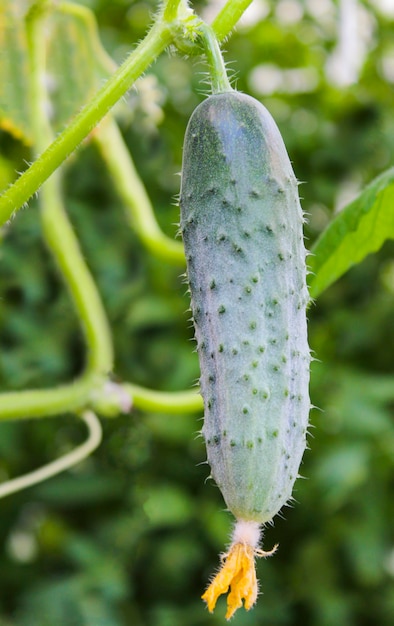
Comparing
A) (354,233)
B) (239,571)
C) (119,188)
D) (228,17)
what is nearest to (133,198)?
(119,188)

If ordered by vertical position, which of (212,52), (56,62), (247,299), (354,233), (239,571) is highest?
(56,62)

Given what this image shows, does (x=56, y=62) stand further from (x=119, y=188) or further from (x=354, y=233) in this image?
(x=354, y=233)

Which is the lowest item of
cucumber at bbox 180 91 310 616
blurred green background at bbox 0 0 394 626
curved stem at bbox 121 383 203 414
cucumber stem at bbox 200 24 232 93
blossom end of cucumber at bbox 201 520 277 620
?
blossom end of cucumber at bbox 201 520 277 620

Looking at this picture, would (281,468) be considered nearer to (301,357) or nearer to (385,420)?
(301,357)

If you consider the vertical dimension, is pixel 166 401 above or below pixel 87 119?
above

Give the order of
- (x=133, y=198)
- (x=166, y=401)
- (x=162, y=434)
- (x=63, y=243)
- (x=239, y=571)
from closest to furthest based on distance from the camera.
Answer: (x=239, y=571)
(x=166, y=401)
(x=63, y=243)
(x=133, y=198)
(x=162, y=434)

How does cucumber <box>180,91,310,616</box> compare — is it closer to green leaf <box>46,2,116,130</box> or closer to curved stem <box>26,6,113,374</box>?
curved stem <box>26,6,113,374</box>

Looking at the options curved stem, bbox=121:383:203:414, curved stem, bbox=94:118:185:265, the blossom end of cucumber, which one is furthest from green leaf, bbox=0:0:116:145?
the blossom end of cucumber

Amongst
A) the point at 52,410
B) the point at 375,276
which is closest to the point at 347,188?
the point at 375,276
